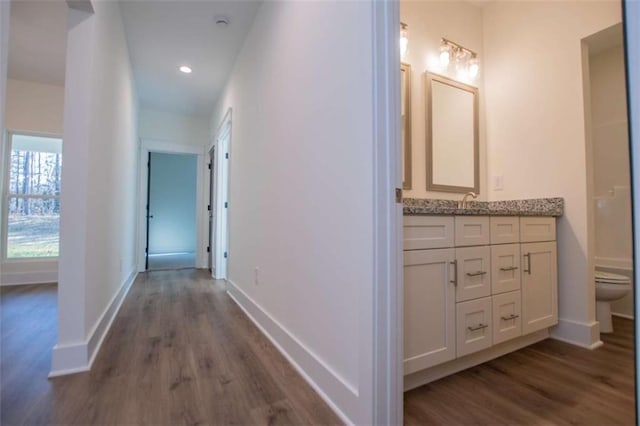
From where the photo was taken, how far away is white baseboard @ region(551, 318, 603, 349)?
1971 mm

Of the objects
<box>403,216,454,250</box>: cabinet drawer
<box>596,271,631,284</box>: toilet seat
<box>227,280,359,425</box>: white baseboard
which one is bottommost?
<box>227,280,359,425</box>: white baseboard

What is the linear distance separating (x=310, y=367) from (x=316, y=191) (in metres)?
0.88

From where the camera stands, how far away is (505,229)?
181cm

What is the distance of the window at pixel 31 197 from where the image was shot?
3756mm

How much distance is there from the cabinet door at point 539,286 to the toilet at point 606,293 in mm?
365

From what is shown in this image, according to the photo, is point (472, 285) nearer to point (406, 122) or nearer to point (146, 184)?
point (406, 122)

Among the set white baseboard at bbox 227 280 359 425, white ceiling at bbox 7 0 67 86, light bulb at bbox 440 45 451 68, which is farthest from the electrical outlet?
white ceiling at bbox 7 0 67 86

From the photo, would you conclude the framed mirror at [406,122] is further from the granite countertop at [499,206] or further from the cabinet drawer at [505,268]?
the cabinet drawer at [505,268]

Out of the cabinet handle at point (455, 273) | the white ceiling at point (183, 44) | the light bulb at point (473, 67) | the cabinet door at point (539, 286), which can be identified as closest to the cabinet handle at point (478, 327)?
the cabinet handle at point (455, 273)

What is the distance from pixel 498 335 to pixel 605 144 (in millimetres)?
2428

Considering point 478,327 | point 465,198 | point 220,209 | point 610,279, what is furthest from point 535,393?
point 220,209

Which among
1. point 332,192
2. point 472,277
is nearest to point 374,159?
point 332,192

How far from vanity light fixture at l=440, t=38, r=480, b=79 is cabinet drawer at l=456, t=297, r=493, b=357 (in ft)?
6.10

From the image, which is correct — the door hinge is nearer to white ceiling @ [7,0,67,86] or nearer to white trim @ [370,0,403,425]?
white trim @ [370,0,403,425]
